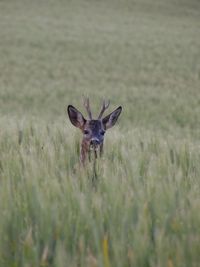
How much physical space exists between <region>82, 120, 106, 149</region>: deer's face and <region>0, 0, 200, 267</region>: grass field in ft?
0.40

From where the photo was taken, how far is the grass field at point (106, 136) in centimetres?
202

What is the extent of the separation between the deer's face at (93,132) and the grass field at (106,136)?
0.40ft

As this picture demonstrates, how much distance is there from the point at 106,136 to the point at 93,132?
886 millimetres

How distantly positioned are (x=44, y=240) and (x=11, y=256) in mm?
141

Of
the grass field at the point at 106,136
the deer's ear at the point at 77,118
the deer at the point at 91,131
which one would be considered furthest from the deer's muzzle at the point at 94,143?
the deer's ear at the point at 77,118

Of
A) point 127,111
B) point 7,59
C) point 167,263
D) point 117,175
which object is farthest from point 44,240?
point 7,59

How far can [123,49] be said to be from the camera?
30578 millimetres

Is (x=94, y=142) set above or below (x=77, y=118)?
below

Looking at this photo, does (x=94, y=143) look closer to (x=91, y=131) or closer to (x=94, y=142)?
(x=94, y=142)

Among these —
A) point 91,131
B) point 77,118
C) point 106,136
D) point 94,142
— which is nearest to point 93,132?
point 91,131

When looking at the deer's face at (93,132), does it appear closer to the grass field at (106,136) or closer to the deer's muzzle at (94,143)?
the deer's muzzle at (94,143)

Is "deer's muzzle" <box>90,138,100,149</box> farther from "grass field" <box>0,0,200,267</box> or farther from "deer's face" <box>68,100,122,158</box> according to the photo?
"grass field" <box>0,0,200,267</box>

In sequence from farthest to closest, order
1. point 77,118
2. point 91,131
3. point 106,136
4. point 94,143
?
point 106,136
point 77,118
point 91,131
point 94,143

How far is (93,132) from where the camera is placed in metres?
4.20
